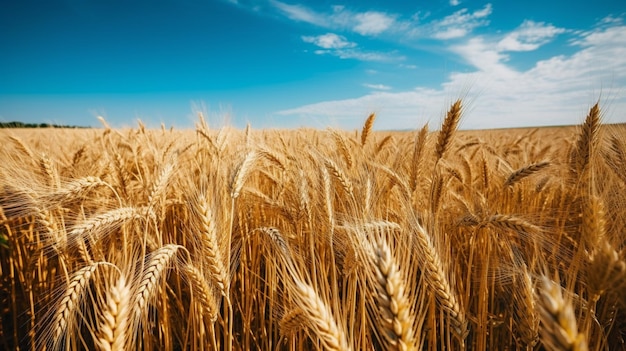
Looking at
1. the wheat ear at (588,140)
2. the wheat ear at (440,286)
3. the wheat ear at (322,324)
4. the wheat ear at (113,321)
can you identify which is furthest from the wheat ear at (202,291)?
the wheat ear at (588,140)

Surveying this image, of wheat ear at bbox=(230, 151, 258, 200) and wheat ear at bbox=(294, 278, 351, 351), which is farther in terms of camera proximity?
wheat ear at bbox=(230, 151, 258, 200)

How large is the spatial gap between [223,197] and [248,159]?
0.25 metres

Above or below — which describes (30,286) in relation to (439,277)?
below

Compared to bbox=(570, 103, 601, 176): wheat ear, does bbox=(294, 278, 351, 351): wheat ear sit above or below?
below

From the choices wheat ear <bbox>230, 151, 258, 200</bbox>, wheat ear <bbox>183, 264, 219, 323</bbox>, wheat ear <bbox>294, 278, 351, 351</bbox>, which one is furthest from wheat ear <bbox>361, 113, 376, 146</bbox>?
wheat ear <bbox>294, 278, 351, 351</bbox>

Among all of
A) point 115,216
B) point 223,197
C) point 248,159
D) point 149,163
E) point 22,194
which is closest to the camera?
point 115,216

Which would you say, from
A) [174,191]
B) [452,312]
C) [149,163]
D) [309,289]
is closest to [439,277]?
[452,312]

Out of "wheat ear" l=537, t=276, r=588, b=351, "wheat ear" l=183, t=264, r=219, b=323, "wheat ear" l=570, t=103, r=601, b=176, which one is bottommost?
"wheat ear" l=183, t=264, r=219, b=323

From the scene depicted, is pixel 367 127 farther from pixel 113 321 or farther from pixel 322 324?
pixel 113 321

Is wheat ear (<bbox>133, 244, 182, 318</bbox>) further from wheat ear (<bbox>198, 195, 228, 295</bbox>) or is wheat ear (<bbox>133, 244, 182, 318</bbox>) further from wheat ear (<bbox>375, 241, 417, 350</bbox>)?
wheat ear (<bbox>375, 241, 417, 350</bbox>)

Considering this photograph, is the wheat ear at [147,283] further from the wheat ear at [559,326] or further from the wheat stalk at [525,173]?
the wheat stalk at [525,173]

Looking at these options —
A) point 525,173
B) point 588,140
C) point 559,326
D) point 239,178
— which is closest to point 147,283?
point 239,178

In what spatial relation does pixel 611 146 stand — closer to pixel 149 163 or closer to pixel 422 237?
pixel 422 237

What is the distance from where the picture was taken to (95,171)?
2.44 m
